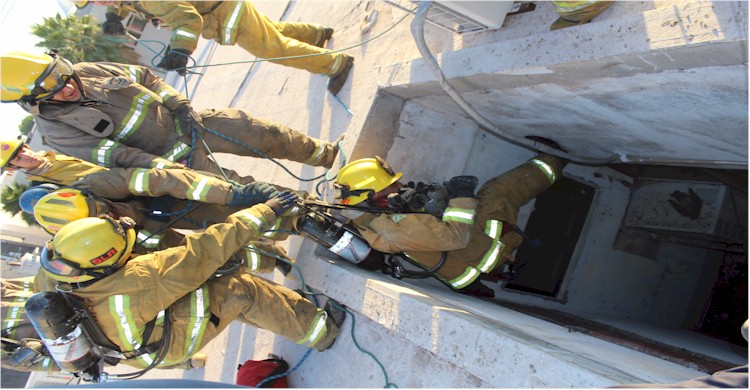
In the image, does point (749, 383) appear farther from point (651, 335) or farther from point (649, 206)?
point (649, 206)

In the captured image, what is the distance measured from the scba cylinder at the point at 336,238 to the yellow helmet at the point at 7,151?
7.23 feet

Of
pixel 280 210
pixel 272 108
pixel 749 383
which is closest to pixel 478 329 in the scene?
pixel 749 383

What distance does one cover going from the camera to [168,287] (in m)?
3.31

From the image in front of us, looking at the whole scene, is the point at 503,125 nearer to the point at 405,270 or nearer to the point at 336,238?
the point at 405,270

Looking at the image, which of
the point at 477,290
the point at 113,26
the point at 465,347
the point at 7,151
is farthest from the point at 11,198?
the point at 465,347

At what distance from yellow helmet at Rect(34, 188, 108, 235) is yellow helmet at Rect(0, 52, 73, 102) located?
29.2 inches

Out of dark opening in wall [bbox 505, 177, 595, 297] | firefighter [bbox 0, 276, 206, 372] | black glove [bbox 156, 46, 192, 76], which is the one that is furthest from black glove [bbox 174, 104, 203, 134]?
dark opening in wall [bbox 505, 177, 595, 297]

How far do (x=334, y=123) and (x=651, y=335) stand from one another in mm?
3296

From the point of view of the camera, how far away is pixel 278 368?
423 cm

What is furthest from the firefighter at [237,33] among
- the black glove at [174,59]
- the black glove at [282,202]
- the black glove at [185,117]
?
the black glove at [282,202]

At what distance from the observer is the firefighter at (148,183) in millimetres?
3904

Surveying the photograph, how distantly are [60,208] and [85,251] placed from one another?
680mm

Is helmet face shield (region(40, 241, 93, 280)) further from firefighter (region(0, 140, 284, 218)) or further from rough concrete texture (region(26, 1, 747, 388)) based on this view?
rough concrete texture (region(26, 1, 747, 388))

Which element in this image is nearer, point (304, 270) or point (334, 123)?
point (304, 270)
